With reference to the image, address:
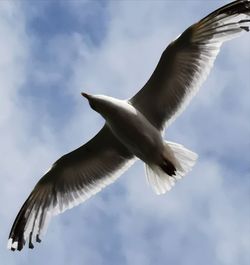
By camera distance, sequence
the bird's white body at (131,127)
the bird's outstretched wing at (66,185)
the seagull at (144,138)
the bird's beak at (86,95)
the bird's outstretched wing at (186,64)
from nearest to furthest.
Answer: the bird's outstretched wing at (186,64), the seagull at (144,138), the bird's white body at (131,127), the bird's beak at (86,95), the bird's outstretched wing at (66,185)

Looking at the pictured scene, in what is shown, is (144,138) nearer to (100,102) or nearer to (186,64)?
(100,102)

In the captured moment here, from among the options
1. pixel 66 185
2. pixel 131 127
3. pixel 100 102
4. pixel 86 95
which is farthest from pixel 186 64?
pixel 66 185

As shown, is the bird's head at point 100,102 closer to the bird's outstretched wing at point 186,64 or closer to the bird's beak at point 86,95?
the bird's beak at point 86,95

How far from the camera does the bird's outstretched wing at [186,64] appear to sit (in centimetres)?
1133

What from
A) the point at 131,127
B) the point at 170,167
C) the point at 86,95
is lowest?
the point at 170,167

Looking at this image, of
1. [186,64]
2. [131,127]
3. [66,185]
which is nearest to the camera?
[131,127]

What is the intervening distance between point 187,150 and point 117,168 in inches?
53.2

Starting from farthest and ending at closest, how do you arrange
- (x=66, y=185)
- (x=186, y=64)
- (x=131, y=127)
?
(x=66, y=185)
(x=186, y=64)
(x=131, y=127)

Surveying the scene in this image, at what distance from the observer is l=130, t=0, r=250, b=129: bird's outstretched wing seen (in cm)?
1133

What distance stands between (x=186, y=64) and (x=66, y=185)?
8.29 feet

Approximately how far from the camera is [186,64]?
11945 mm

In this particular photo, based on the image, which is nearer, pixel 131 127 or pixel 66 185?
pixel 131 127

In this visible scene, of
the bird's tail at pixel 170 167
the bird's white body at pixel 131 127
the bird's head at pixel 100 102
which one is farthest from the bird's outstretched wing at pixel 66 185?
the bird's head at pixel 100 102

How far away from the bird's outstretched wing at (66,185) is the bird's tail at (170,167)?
690mm
